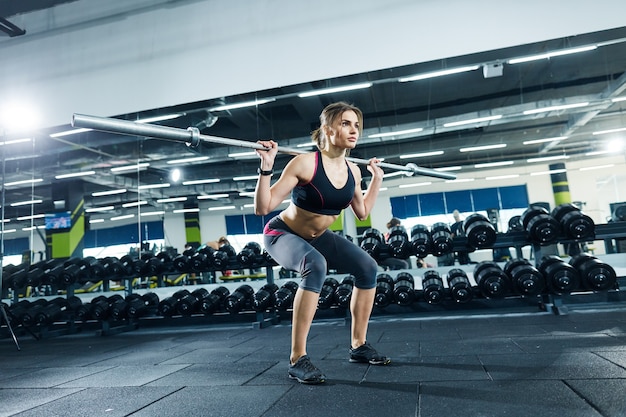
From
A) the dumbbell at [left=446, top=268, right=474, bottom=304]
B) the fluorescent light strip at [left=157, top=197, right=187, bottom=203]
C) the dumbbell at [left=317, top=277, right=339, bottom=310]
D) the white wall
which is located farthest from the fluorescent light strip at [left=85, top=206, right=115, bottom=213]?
the dumbbell at [left=446, top=268, right=474, bottom=304]

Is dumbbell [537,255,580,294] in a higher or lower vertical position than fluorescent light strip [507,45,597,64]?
lower

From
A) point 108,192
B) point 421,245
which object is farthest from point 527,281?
point 108,192

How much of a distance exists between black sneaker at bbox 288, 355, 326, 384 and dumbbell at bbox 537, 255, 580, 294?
260cm

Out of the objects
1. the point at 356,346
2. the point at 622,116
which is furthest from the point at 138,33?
the point at 622,116

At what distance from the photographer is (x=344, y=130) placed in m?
1.97

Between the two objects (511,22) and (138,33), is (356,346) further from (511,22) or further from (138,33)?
(138,33)

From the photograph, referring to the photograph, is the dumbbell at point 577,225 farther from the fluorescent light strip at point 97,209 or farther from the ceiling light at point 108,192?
the fluorescent light strip at point 97,209

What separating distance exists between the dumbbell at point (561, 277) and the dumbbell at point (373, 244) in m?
1.43

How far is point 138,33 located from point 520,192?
18.8 feet

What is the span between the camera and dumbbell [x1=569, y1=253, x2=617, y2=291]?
131 inches

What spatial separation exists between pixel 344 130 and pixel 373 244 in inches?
82.0

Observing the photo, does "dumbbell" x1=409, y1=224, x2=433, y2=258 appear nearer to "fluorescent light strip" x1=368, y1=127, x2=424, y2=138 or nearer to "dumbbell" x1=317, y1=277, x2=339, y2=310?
"dumbbell" x1=317, y1=277, x2=339, y2=310

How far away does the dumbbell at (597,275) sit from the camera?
3.34 m

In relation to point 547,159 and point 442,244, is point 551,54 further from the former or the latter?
point 442,244
